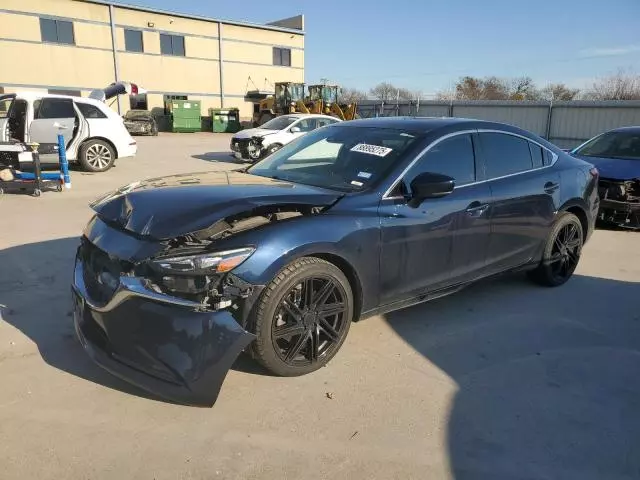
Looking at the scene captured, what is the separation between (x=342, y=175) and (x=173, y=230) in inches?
57.7

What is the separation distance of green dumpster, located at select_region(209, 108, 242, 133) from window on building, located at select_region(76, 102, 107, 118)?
2471 cm

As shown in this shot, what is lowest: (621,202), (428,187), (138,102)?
(621,202)

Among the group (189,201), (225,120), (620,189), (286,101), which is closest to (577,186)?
(620,189)

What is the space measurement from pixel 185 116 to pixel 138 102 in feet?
14.5

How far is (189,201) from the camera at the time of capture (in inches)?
120

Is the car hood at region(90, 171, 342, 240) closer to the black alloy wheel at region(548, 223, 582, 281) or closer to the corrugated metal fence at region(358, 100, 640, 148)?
the black alloy wheel at region(548, 223, 582, 281)

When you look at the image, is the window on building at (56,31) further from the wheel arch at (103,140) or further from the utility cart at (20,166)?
the utility cart at (20,166)

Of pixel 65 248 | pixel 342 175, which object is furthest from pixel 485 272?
pixel 65 248

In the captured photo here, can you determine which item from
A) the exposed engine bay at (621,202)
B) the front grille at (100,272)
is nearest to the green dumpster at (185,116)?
the exposed engine bay at (621,202)

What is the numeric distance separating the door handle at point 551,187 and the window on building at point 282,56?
1628 inches

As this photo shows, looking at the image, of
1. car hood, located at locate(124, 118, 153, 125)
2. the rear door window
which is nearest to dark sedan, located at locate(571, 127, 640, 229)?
the rear door window

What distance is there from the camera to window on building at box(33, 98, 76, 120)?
37.6 feet

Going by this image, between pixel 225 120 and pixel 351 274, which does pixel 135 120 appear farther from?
pixel 351 274

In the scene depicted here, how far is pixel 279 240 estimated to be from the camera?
115 inches
